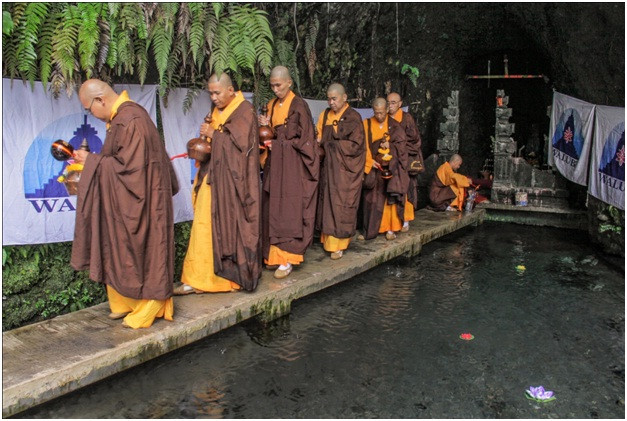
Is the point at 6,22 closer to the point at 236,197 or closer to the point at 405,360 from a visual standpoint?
the point at 236,197

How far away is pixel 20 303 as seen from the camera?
16.1 ft

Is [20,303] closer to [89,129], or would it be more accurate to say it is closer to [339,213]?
[89,129]

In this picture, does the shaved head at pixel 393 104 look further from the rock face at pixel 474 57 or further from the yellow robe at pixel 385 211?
the rock face at pixel 474 57

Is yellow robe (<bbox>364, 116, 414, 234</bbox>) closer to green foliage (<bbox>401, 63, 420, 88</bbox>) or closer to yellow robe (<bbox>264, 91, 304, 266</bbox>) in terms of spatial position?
yellow robe (<bbox>264, 91, 304, 266</bbox>)

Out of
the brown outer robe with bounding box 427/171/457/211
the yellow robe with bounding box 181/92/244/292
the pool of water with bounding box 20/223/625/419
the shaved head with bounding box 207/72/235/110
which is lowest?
the pool of water with bounding box 20/223/625/419

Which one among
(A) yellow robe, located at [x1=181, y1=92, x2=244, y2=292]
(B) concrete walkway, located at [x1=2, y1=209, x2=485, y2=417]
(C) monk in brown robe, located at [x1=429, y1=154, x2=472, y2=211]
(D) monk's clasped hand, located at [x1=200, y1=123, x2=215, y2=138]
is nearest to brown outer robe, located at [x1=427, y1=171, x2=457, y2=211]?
(C) monk in brown robe, located at [x1=429, y1=154, x2=472, y2=211]

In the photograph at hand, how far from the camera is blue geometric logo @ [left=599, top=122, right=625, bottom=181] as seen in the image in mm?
7586

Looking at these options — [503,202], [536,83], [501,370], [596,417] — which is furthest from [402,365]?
[536,83]

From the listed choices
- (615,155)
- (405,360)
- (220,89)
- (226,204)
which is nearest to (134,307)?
(226,204)

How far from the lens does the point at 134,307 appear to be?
4.39m

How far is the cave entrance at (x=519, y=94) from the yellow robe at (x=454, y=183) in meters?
3.78

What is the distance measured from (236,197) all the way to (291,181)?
102 centimetres

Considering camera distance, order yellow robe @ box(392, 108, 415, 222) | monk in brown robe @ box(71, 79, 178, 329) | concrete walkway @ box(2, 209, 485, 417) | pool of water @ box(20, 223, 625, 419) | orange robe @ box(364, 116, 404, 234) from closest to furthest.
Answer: concrete walkway @ box(2, 209, 485, 417), pool of water @ box(20, 223, 625, 419), monk in brown robe @ box(71, 79, 178, 329), orange robe @ box(364, 116, 404, 234), yellow robe @ box(392, 108, 415, 222)

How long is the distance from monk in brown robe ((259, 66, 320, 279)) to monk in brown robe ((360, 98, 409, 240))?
1.67 meters
